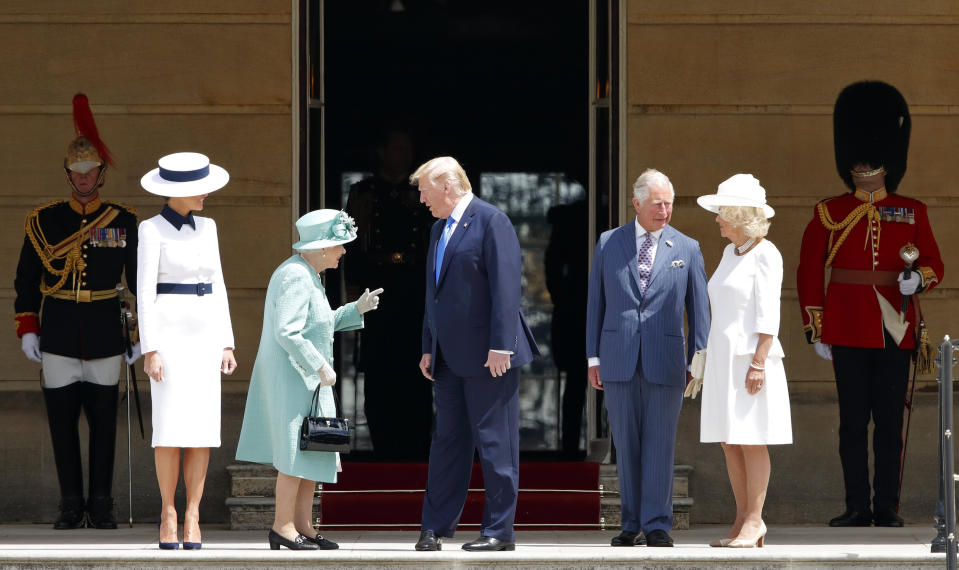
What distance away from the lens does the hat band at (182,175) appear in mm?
7070

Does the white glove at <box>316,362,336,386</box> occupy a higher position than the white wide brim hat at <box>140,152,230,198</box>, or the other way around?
the white wide brim hat at <box>140,152,230,198</box>

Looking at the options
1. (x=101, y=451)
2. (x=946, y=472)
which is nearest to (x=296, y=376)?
(x=101, y=451)

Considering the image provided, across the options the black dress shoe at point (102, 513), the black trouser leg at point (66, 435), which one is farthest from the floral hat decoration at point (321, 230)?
the black dress shoe at point (102, 513)

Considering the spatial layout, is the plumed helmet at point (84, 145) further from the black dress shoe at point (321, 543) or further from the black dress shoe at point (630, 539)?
the black dress shoe at point (630, 539)

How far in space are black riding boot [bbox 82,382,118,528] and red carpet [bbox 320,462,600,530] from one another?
117 centimetres

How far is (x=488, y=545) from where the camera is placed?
6902mm

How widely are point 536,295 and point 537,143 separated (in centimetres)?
97

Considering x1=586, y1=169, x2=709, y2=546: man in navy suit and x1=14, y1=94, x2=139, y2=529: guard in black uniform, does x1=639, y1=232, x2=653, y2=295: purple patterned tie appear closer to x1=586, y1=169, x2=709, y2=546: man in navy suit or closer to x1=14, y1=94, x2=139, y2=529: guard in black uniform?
x1=586, y1=169, x2=709, y2=546: man in navy suit

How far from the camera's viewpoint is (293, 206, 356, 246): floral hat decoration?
7.06 m

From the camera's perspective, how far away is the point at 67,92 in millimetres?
9062

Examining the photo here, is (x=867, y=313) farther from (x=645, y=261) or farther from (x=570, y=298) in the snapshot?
(x=570, y=298)

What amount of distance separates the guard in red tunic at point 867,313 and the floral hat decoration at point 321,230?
114 inches

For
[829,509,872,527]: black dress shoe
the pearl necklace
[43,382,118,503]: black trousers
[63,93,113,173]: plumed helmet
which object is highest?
[63,93,113,173]: plumed helmet

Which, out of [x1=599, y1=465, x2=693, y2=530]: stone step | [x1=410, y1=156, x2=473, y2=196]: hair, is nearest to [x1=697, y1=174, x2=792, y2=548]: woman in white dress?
[x1=410, y1=156, x2=473, y2=196]: hair
